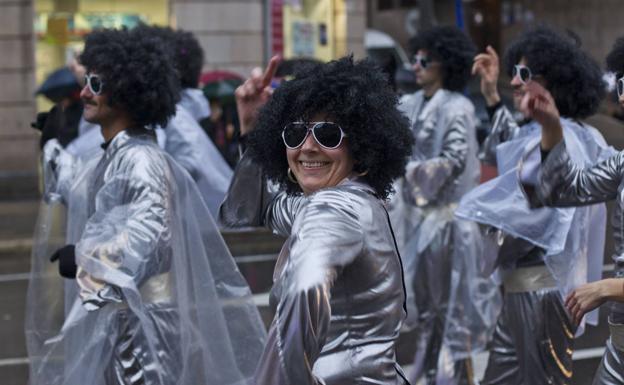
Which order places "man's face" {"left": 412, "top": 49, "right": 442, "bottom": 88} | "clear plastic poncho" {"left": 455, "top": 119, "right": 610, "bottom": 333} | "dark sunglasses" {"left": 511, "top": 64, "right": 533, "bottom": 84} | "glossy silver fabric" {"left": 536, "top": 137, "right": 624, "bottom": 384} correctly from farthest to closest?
"man's face" {"left": 412, "top": 49, "right": 442, "bottom": 88}, "dark sunglasses" {"left": 511, "top": 64, "right": 533, "bottom": 84}, "clear plastic poncho" {"left": 455, "top": 119, "right": 610, "bottom": 333}, "glossy silver fabric" {"left": 536, "top": 137, "right": 624, "bottom": 384}

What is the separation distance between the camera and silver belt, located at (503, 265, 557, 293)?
18.7 feet

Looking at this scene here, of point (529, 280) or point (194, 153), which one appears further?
point (194, 153)

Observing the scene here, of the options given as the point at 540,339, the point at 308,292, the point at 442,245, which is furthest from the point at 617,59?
the point at 442,245

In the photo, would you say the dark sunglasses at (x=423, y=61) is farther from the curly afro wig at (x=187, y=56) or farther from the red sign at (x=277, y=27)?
the red sign at (x=277, y=27)

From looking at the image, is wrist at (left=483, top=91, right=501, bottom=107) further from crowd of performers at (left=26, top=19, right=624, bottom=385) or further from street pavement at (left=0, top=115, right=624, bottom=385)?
street pavement at (left=0, top=115, right=624, bottom=385)

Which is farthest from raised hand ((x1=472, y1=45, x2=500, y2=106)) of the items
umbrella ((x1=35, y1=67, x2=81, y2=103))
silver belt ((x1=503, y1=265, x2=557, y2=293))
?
umbrella ((x1=35, y1=67, x2=81, y2=103))

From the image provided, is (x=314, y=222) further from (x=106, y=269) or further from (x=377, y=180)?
(x=106, y=269)

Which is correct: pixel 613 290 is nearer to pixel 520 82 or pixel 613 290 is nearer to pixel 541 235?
pixel 541 235

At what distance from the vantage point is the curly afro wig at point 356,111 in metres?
3.41

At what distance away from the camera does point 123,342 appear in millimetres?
4637

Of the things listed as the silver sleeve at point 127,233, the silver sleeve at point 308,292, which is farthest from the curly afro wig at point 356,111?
the silver sleeve at point 127,233

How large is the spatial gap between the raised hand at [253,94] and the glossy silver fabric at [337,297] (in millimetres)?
1076

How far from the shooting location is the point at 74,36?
715 inches

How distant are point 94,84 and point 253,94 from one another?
94cm
